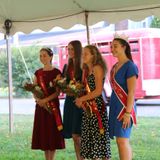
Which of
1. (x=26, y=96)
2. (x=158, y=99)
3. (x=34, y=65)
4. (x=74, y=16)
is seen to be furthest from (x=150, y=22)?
(x=74, y=16)

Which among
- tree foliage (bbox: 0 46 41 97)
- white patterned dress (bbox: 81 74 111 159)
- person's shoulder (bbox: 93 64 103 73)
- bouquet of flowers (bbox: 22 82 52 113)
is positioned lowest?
white patterned dress (bbox: 81 74 111 159)

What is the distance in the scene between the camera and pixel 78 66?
3557mm

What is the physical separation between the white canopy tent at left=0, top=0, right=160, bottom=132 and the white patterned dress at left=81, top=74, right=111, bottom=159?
3.55 ft

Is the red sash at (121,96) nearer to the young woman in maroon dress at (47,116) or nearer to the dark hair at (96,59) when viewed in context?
the dark hair at (96,59)

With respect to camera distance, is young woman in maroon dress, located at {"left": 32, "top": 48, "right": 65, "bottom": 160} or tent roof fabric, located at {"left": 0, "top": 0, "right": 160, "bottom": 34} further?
tent roof fabric, located at {"left": 0, "top": 0, "right": 160, "bottom": 34}

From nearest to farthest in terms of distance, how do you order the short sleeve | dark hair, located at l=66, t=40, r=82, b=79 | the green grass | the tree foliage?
the short sleeve → dark hair, located at l=66, t=40, r=82, b=79 → the green grass → the tree foliage

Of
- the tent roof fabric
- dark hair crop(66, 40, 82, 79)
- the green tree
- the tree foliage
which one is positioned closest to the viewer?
dark hair crop(66, 40, 82, 79)

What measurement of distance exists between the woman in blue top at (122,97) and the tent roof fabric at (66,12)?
896 millimetres

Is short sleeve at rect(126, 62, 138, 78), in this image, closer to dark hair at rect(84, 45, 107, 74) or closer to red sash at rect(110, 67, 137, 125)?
red sash at rect(110, 67, 137, 125)

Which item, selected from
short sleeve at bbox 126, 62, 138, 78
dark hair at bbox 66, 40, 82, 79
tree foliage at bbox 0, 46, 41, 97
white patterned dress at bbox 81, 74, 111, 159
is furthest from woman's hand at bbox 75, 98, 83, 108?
tree foliage at bbox 0, 46, 41, 97

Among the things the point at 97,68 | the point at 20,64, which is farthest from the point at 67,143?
the point at 97,68

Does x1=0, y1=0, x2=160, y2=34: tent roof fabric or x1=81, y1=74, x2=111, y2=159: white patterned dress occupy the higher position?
x1=0, y1=0, x2=160, y2=34: tent roof fabric

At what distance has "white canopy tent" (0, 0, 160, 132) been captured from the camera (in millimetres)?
4023

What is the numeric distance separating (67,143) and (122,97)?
2822mm
